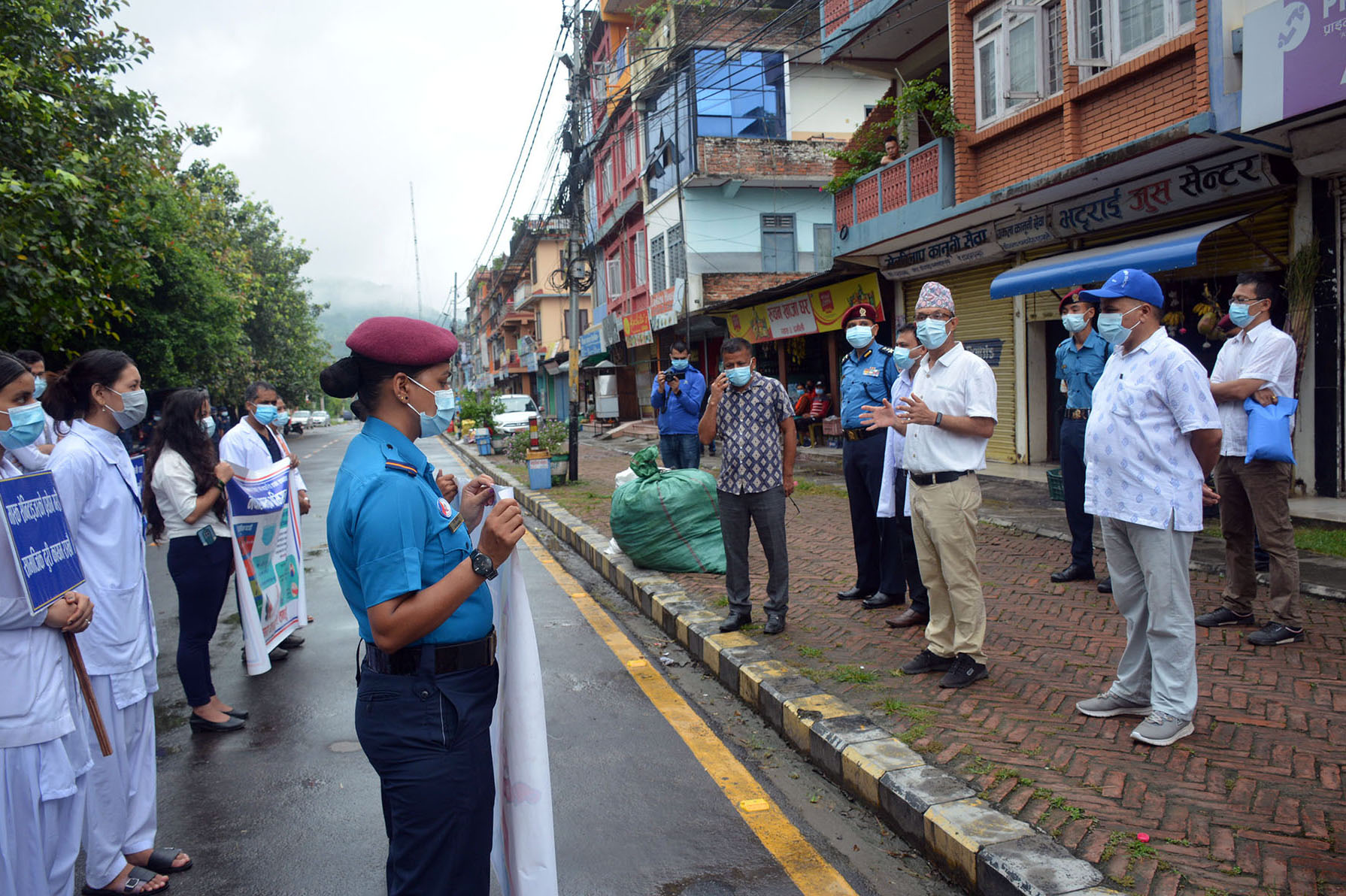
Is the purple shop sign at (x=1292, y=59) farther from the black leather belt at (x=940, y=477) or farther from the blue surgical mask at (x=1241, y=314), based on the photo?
the black leather belt at (x=940, y=477)

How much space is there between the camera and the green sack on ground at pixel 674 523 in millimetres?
7375

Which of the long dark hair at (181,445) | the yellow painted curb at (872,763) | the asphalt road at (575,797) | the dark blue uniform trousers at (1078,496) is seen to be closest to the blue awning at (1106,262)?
the dark blue uniform trousers at (1078,496)

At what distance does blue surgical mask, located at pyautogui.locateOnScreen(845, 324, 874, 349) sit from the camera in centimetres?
599

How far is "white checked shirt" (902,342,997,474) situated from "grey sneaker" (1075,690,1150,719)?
1232 millimetres

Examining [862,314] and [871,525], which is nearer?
[862,314]

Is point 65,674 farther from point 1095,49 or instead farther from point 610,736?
point 1095,49

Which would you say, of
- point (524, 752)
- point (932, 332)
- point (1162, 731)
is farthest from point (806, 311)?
point (524, 752)

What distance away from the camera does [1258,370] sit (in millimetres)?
5090

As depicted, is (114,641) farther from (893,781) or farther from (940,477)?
(940,477)

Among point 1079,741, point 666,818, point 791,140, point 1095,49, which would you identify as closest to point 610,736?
point 666,818

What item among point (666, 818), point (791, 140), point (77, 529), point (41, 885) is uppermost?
point (791, 140)

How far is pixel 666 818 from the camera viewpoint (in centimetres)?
353

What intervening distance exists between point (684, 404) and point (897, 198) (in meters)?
7.19

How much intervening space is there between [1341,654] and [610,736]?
3.85 meters
